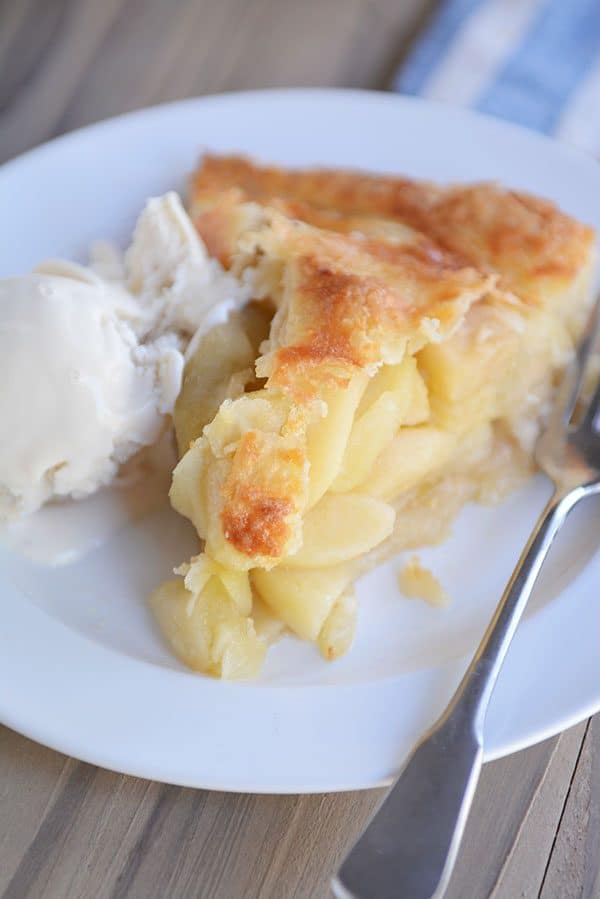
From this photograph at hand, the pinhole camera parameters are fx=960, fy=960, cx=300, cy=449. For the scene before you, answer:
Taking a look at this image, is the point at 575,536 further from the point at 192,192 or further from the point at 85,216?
the point at 85,216

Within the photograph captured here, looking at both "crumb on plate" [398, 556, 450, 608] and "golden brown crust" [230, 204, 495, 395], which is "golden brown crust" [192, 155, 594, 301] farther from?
"crumb on plate" [398, 556, 450, 608]

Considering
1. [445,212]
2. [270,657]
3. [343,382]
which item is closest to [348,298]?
[343,382]

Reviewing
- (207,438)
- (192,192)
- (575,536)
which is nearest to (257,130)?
(192,192)

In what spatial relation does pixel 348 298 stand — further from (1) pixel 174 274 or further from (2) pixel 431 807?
(2) pixel 431 807

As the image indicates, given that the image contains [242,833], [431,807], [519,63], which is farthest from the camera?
[519,63]

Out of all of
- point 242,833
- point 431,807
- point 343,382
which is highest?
point 343,382

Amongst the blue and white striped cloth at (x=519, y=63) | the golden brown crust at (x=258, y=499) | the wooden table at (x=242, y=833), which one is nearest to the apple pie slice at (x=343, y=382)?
the golden brown crust at (x=258, y=499)
